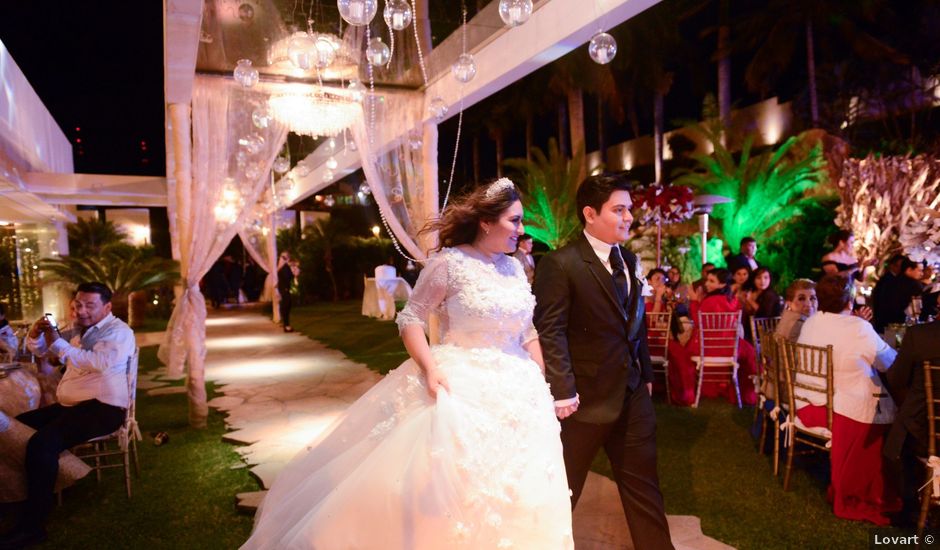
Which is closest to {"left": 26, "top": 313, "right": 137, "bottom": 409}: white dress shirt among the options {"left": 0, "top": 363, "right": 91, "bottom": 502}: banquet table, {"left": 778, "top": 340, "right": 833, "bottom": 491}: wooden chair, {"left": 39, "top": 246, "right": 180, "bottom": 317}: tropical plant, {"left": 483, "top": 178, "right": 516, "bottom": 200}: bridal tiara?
{"left": 0, "top": 363, "right": 91, "bottom": 502}: banquet table

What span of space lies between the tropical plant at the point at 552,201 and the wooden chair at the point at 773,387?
12001 mm

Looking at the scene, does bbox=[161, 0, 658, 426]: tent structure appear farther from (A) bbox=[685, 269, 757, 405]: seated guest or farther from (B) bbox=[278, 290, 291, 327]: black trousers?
(B) bbox=[278, 290, 291, 327]: black trousers

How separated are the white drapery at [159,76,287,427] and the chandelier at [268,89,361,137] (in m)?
0.24

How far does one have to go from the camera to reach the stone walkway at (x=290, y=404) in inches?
137

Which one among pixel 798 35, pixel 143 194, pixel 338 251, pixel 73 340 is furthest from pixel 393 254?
pixel 73 340

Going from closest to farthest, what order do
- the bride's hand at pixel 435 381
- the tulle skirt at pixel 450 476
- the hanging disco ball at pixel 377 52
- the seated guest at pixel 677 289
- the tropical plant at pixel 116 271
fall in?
the tulle skirt at pixel 450 476 → the bride's hand at pixel 435 381 → the hanging disco ball at pixel 377 52 → the seated guest at pixel 677 289 → the tropical plant at pixel 116 271

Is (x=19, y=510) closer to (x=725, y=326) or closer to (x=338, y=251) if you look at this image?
(x=725, y=326)

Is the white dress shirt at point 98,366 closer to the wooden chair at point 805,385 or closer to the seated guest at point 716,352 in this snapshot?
the wooden chair at point 805,385

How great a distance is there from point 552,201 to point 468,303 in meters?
14.6

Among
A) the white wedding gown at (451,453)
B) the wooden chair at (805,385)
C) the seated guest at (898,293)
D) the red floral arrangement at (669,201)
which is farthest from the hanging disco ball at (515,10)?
the red floral arrangement at (669,201)

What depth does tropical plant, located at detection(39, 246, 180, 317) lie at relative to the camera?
13.6m

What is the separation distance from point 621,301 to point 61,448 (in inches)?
137

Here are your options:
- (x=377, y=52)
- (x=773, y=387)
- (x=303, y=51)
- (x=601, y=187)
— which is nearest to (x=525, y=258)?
(x=377, y=52)

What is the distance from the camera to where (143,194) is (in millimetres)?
16359
